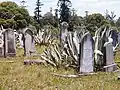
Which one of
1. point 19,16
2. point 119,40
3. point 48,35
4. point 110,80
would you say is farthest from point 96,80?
point 19,16

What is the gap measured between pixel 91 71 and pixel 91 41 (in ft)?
2.90

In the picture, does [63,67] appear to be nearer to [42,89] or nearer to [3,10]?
[42,89]

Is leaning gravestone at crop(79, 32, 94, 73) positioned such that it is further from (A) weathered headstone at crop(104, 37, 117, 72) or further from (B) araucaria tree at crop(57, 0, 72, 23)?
(B) araucaria tree at crop(57, 0, 72, 23)

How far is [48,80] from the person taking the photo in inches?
324

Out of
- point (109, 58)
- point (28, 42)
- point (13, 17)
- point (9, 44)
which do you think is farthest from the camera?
point (13, 17)

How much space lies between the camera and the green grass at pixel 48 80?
7363mm

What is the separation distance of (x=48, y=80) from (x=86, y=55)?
1.80 m

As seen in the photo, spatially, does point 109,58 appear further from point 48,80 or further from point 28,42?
point 28,42

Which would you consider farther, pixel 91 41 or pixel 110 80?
pixel 91 41

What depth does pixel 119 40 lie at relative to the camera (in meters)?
19.4

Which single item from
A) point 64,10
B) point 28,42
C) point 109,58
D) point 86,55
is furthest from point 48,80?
point 64,10

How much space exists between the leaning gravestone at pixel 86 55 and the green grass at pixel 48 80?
385 mm

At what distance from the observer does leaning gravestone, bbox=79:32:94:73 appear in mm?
9539

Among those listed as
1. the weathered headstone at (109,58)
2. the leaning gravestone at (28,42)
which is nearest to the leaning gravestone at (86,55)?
the weathered headstone at (109,58)
